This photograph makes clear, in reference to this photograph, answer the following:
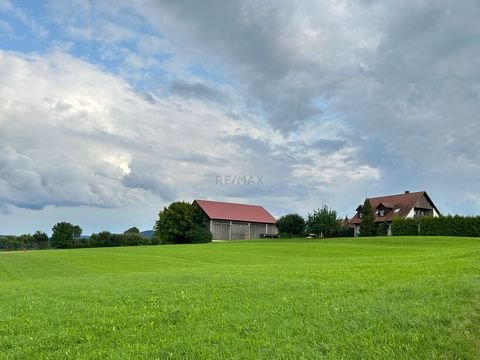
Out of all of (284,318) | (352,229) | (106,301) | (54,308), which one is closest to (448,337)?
(284,318)

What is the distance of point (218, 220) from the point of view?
90625mm

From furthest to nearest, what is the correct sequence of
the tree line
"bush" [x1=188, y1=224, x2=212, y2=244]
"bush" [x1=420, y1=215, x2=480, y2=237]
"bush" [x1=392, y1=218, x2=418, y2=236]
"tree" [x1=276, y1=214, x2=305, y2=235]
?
"tree" [x1=276, y1=214, x2=305, y2=235], "bush" [x1=188, y1=224, x2=212, y2=244], the tree line, "bush" [x1=392, y1=218, x2=418, y2=236], "bush" [x1=420, y1=215, x2=480, y2=237]

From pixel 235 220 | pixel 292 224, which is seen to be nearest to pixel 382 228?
pixel 292 224

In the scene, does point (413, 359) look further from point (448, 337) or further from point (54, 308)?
point (54, 308)

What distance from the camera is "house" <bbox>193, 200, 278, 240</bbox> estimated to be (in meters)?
90.6

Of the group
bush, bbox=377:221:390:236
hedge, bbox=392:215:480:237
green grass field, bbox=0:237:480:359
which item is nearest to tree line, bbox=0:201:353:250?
bush, bbox=377:221:390:236

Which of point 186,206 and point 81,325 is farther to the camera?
point 186,206

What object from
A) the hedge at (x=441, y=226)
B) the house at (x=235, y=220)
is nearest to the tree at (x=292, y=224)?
the house at (x=235, y=220)

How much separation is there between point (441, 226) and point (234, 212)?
44559mm

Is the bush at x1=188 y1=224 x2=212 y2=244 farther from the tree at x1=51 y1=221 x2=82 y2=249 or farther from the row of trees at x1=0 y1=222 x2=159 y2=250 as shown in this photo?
the tree at x1=51 y1=221 x2=82 y2=249

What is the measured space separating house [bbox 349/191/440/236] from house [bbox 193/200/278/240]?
2021cm

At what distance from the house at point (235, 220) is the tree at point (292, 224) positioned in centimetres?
808

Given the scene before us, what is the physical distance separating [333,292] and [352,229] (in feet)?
254

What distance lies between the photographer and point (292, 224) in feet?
294
